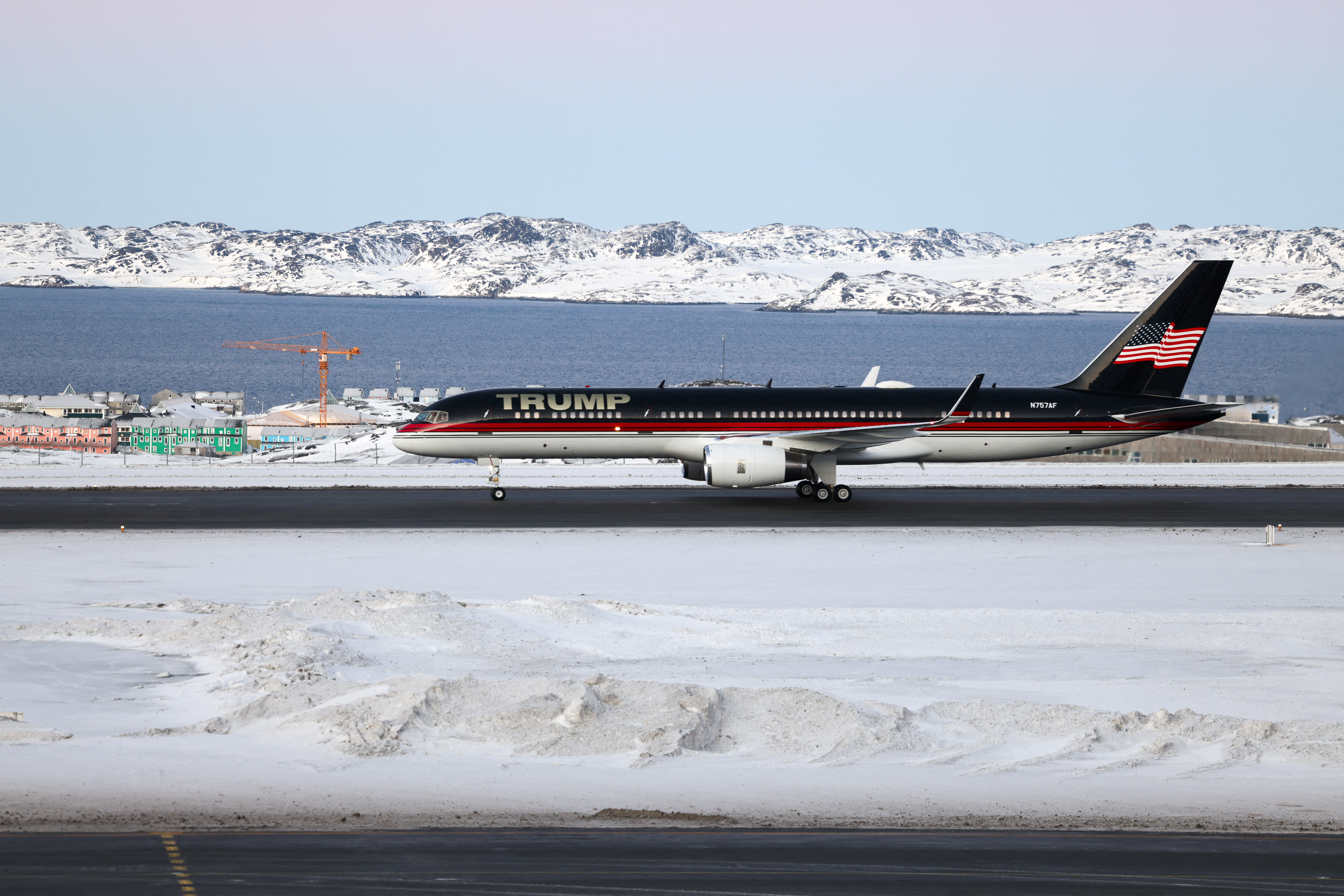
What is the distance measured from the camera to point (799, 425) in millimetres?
50406

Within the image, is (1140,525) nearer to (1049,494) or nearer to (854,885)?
(1049,494)

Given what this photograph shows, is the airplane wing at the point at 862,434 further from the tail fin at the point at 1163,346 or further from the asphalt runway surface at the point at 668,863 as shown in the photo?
the asphalt runway surface at the point at 668,863

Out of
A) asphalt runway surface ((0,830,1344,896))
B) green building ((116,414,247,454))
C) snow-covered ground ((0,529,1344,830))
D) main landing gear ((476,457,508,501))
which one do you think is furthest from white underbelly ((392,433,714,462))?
green building ((116,414,247,454))

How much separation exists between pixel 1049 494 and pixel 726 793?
38.6m

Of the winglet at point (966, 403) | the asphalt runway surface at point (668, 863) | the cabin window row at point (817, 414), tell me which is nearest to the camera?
the asphalt runway surface at point (668, 863)

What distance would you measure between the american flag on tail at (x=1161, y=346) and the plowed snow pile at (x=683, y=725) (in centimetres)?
3460

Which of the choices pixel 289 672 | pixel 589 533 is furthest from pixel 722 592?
pixel 289 672

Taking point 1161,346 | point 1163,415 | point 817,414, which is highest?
point 1161,346

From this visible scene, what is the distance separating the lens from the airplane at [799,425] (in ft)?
164

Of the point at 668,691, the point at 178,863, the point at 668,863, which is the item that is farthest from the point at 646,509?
the point at 178,863

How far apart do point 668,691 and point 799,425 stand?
29657 millimetres

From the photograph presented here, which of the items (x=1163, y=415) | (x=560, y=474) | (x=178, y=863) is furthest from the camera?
(x=560, y=474)

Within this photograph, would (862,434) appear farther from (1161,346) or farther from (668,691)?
(668,691)

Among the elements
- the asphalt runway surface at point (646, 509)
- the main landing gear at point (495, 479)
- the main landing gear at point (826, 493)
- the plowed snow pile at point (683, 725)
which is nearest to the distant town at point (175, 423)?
the asphalt runway surface at point (646, 509)
